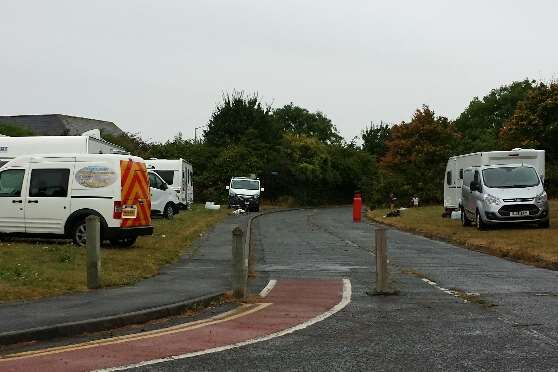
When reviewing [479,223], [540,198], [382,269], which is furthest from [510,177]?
[382,269]

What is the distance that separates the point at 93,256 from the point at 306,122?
318ft

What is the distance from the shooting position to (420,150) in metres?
52.6

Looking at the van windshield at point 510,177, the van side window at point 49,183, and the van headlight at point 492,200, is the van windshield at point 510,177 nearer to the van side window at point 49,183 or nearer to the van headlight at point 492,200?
the van headlight at point 492,200

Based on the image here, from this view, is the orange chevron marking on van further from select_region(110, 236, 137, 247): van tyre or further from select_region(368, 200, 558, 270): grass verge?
select_region(368, 200, 558, 270): grass verge

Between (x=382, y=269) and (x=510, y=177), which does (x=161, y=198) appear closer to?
(x=510, y=177)

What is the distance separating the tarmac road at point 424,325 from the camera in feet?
20.7

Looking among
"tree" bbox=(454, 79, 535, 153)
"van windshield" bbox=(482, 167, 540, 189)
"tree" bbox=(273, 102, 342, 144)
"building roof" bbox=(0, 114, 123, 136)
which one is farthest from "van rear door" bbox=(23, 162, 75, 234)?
"tree" bbox=(273, 102, 342, 144)

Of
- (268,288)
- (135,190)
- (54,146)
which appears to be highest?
(54,146)

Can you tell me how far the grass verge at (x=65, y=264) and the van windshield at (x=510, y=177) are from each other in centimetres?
1083

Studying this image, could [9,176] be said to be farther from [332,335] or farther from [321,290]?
[332,335]

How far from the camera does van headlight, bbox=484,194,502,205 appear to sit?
23.5 m

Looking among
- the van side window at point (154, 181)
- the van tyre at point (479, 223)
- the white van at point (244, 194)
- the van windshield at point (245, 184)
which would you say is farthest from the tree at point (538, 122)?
the van side window at point (154, 181)

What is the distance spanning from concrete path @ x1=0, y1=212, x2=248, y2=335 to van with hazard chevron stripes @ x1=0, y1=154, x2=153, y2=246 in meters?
2.26

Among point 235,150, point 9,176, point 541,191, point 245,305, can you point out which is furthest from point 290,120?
point 245,305
